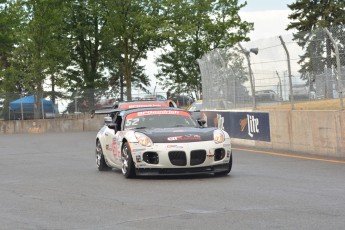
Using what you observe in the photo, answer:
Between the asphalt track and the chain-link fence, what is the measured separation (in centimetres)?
260

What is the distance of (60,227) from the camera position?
7.72 m

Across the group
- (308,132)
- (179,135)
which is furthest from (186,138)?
(308,132)

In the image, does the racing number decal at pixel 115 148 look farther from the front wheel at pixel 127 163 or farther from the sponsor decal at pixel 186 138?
the sponsor decal at pixel 186 138

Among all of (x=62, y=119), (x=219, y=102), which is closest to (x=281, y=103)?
(x=219, y=102)

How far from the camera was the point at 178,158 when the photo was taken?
40.5 ft

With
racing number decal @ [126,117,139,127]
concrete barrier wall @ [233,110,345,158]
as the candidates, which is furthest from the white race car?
concrete barrier wall @ [233,110,345,158]

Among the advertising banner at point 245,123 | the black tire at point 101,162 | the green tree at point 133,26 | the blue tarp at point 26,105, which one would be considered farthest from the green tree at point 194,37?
the black tire at point 101,162

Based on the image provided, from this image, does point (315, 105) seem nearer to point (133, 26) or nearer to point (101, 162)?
point (101, 162)

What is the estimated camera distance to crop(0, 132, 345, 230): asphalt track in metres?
7.87

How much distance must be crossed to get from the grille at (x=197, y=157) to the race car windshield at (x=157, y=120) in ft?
4.66

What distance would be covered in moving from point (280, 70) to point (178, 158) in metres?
8.10

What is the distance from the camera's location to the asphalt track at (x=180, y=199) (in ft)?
25.8

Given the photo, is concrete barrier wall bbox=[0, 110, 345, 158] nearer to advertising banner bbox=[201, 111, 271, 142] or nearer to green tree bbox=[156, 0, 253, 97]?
advertising banner bbox=[201, 111, 271, 142]

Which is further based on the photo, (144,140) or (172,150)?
(144,140)
